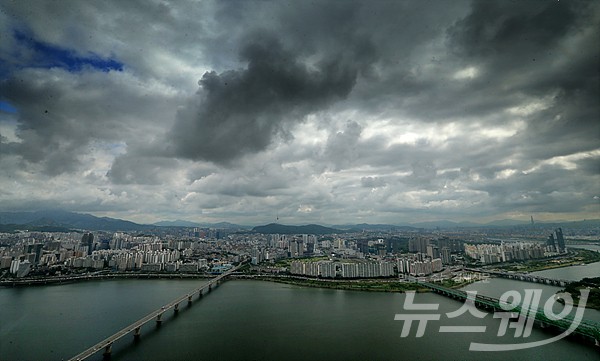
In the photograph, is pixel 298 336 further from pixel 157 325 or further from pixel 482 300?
pixel 482 300

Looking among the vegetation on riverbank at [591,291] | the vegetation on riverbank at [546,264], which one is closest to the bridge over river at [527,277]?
the vegetation on riverbank at [591,291]

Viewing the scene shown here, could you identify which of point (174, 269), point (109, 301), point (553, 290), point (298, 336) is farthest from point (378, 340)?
point (174, 269)

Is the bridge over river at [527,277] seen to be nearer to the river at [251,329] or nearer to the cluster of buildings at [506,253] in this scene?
the river at [251,329]

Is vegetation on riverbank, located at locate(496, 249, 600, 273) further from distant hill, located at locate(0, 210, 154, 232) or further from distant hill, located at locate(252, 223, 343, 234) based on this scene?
distant hill, located at locate(0, 210, 154, 232)

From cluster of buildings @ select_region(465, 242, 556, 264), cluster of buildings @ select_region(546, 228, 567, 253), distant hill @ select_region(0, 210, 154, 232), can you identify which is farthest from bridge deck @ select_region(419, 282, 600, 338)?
distant hill @ select_region(0, 210, 154, 232)

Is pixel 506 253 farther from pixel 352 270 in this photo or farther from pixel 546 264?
pixel 352 270

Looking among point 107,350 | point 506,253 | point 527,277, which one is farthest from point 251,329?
point 506,253
